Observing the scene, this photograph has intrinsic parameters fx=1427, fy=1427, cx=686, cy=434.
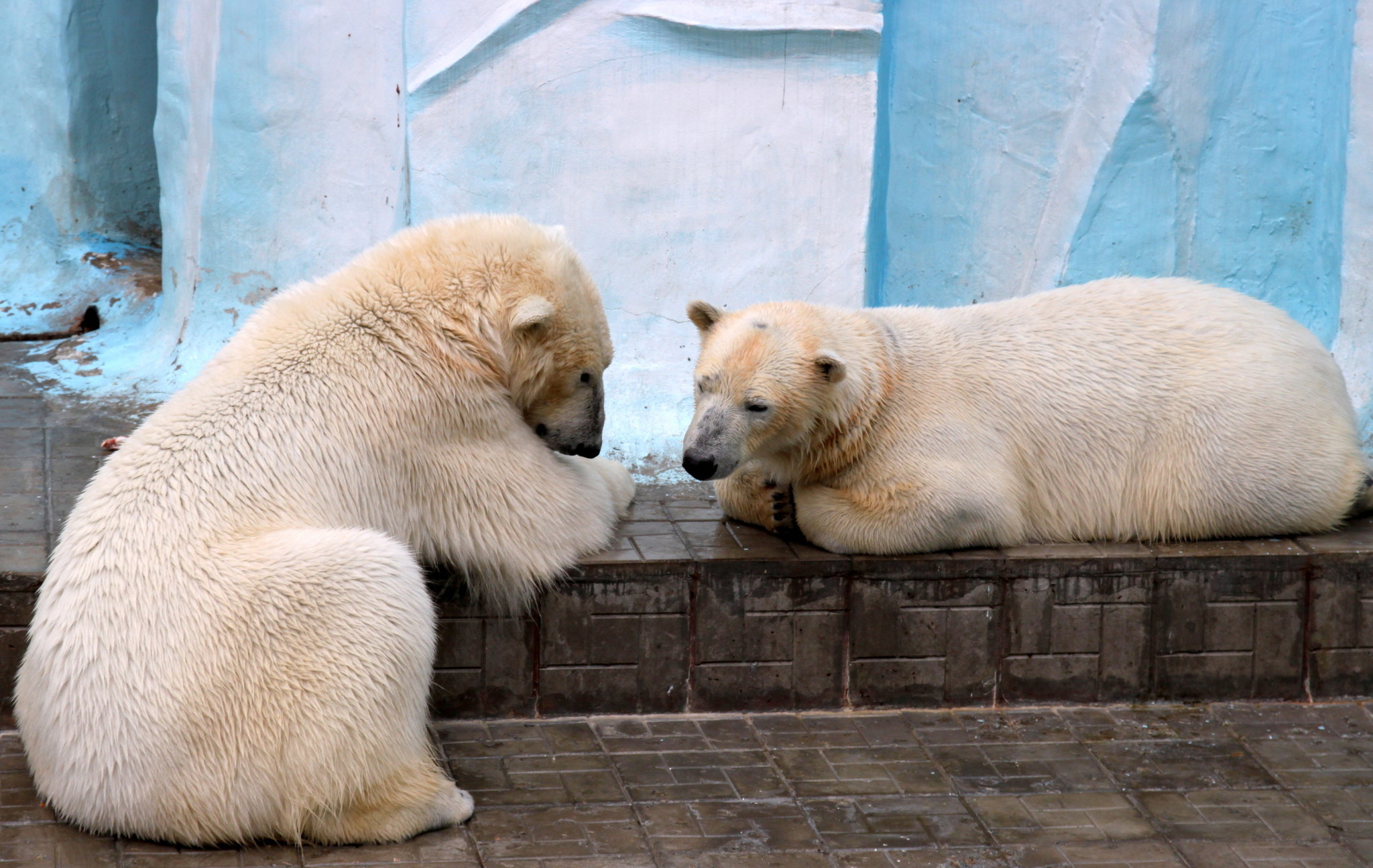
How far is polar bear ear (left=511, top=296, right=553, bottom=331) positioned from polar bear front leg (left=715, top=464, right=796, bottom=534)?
0.87 m

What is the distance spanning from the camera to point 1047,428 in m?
4.47

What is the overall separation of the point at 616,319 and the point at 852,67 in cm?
141

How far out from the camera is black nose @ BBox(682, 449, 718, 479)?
400cm

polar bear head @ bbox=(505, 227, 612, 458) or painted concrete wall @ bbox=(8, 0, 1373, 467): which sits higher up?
painted concrete wall @ bbox=(8, 0, 1373, 467)

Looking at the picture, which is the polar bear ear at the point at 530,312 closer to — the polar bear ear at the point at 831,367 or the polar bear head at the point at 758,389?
the polar bear head at the point at 758,389

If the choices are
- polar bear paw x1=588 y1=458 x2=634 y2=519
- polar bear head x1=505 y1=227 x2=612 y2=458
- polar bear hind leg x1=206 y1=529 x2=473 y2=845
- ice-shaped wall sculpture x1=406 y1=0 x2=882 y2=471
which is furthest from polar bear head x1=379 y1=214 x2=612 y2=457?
ice-shaped wall sculpture x1=406 y1=0 x2=882 y2=471

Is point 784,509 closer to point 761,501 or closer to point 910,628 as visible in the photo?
point 761,501

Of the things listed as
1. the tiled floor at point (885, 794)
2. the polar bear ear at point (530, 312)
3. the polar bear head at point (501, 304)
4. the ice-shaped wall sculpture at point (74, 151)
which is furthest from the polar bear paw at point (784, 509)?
the ice-shaped wall sculpture at point (74, 151)

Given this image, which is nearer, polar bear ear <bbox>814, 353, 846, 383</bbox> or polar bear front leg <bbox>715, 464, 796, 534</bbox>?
polar bear ear <bbox>814, 353, 846, 383</bbox>

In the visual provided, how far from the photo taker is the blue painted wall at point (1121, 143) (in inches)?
230

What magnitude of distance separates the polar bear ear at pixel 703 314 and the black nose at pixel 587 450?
49 cm

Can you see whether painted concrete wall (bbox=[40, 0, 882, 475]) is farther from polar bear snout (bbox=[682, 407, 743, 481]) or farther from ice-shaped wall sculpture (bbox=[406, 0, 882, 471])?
polar bear snout (bbox=[682, 407, 743, 481])

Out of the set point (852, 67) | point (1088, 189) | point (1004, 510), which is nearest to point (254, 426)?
point (1004, 510)

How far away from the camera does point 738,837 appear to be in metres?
3.66
